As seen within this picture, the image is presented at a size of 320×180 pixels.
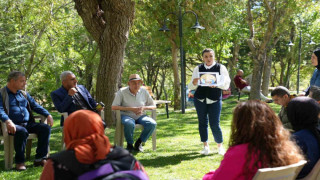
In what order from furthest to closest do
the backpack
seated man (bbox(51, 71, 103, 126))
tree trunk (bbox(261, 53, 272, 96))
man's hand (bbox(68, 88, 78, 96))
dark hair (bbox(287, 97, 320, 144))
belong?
tree trunk (bbox(261, 53, 272, 96)) → seated man (bbox(51, 71, 103, 126)) → man's hand (bbox(68, 88, 78, 96)) → dark hair (bbox(287, 97, 320, 144)) → the backpack

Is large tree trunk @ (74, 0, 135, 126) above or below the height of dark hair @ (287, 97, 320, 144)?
above

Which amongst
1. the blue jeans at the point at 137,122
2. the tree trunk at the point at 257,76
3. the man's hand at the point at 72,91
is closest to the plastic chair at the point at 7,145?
the man's hand at the point at 72,91

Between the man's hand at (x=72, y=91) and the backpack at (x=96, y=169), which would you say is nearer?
the backpack at (x=96, y=169)

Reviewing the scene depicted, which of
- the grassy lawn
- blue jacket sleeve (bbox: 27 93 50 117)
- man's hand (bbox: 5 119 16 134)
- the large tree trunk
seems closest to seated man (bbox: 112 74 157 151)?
the grassy lawn

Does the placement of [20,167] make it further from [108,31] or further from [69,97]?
[108,31]

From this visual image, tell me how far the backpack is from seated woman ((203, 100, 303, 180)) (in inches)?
26.8

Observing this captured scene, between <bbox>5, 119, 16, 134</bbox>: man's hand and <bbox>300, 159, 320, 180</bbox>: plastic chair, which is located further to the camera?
<bbox>5, 119, 16, 134</bbox>: man's hand

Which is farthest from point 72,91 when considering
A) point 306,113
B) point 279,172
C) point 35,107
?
point 279,172

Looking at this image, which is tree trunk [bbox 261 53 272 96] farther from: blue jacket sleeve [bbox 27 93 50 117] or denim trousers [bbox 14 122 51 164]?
denim trousers [bbox 14 122 51 164]

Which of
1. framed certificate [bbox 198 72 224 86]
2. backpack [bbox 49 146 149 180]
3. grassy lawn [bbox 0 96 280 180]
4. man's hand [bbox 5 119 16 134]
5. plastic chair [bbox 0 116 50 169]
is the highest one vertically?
framed certificate [bbox 198 72 224 86]

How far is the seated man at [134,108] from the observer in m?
6.45

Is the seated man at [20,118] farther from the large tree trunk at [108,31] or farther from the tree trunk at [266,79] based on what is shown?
the tree trunk at [266,79]

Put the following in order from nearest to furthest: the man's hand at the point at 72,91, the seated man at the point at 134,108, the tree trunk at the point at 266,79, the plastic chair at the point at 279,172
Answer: the plastic chair at the point at 279,172, the man's hand at the point at 72,91, the seated man at the point at 134,108, the tree trunk at the point at 266,79

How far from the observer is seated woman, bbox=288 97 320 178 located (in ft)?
9.70
